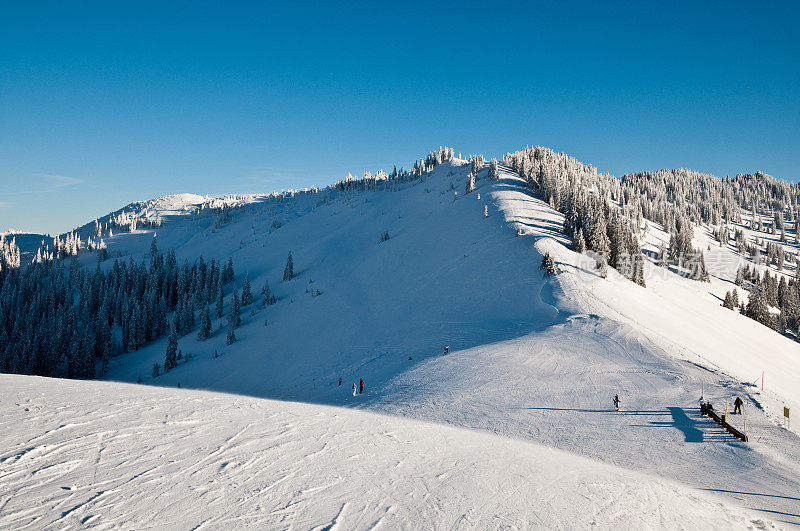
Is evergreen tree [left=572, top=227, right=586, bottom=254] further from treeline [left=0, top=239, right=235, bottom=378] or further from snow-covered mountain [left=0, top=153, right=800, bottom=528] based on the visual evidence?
treeline [left=0, top=239, right=235, bottom=378]

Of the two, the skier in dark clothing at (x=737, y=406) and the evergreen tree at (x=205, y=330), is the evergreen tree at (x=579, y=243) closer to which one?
the skier in dark clothing at (x=737, y=406)

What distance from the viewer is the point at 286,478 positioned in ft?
31.8

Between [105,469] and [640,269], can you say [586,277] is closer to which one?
[640,269]

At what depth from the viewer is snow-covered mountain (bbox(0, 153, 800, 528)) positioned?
9.02m

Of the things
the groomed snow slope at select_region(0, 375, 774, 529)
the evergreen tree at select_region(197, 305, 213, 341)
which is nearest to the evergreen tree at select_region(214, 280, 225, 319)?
the evergreen tree at select_region(197, 305, 213, 341)

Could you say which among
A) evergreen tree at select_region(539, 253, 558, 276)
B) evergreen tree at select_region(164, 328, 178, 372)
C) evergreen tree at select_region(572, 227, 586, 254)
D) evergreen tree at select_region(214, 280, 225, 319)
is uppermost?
evergreen tree at select_region(572, 227, 586, 254)

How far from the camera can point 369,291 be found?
54.9 m

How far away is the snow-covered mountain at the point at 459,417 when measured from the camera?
29.6ft

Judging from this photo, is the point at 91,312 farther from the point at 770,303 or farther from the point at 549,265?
the point at 770,303

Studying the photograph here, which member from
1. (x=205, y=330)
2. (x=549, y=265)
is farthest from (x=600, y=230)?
(x=205, y=330)

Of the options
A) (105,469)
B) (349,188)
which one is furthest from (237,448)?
(349,188)

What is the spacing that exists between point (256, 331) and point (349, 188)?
409 ft

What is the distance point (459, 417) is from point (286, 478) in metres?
9.92

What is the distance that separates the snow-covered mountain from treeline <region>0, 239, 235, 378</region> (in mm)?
14218
